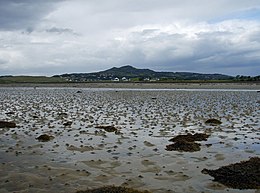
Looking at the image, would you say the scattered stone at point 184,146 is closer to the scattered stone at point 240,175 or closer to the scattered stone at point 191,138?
the scattered stone at point 191,138

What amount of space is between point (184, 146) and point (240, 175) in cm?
461

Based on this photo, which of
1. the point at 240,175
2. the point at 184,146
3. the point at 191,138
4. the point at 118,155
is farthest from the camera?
the point at 191,138

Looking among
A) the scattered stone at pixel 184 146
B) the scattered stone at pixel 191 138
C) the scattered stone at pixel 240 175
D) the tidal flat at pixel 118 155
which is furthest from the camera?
the scattered stone at pixel 191 138

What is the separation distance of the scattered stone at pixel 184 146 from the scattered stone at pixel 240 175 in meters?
3.16

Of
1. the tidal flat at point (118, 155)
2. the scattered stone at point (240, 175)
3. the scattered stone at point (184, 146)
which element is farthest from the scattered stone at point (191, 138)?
the scattered stone at point (240, 175)

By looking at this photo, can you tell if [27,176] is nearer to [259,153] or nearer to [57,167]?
[57,167]

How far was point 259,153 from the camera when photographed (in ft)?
45.2

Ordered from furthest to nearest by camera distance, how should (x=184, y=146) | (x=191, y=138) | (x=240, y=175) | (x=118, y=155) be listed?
1. (x=191, y=138)
2. (x=184, y=146)
3. (x=118, y=155)
4. (x=240, y=175)

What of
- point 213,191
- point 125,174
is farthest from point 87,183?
point 213,191

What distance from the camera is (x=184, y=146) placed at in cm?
1484

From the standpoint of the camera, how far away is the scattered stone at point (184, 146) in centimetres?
1455

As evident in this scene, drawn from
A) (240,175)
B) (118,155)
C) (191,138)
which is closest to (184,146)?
(191,138)

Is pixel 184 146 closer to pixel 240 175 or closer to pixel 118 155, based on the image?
pixel 118 155

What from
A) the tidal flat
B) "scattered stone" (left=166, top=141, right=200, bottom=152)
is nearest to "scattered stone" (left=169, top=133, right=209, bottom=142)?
the tidal flat
